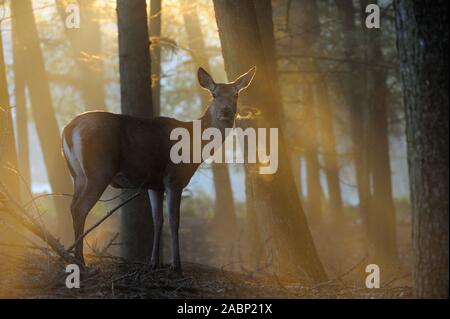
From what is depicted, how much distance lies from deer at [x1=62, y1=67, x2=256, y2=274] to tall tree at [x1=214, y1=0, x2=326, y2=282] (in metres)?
0.44

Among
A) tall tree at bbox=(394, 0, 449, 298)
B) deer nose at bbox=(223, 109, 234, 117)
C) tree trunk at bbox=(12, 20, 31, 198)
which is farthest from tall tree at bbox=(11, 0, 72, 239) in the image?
tall tree at bbox=(394, 0, 449, 298)

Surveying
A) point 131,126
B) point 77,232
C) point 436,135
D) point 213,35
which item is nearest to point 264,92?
point 131,126

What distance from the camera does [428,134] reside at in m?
5.89

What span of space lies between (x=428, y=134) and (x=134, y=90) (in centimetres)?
577

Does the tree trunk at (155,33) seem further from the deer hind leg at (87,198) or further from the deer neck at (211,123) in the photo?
the deer hind leg at (87,198)

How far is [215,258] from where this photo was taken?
1898 cm

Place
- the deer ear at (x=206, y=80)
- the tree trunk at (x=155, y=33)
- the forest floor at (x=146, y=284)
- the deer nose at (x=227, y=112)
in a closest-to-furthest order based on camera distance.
Answer: the forest floor at (x=146, y=284)
the deer nose at (x=227, y=112)
the deer ear at (x=206, y=80)
the tree trunk at (x=155, y=33)

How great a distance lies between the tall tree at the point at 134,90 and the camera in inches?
419

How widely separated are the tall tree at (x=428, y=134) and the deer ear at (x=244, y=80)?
3.14 meters

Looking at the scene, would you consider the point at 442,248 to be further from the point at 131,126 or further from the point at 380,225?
the point at 380,225

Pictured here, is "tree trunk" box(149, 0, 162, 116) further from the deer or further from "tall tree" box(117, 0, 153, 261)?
the deer

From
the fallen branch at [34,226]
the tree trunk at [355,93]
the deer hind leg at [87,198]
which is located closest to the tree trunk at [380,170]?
the tree trunk at [355,93]

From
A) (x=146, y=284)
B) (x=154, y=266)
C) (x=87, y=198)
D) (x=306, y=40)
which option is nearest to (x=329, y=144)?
(x=306, y=40)

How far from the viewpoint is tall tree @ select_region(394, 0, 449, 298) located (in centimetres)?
581
